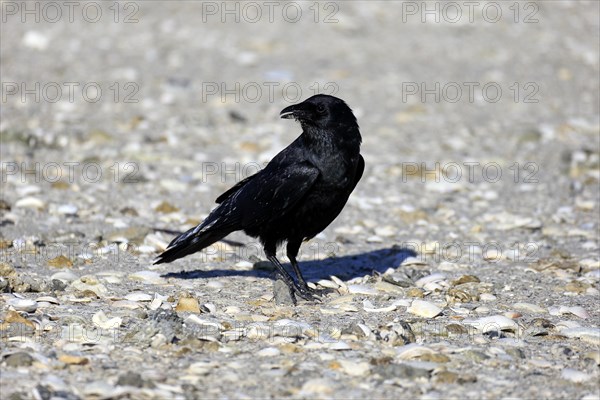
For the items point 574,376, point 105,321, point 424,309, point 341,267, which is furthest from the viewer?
point 341,267

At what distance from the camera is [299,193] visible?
19.9 feet

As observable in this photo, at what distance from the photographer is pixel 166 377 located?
14.1 feet

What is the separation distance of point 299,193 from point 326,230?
1.96 meters

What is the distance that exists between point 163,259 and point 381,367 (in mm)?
2270

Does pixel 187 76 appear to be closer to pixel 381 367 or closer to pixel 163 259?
pixel 163 259

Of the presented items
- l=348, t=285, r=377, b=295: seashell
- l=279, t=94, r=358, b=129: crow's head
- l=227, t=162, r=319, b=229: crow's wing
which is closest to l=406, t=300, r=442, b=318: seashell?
l=348, t=285, r=377, b=295: seashell

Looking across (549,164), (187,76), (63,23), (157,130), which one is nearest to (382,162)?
(549,164)

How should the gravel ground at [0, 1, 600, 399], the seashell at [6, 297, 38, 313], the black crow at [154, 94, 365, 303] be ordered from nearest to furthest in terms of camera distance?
the gravel ground at [0, 1, 600, 399], the seashell at [6, 297, 38, 313], the black crow at [154, 94, 365, 303]

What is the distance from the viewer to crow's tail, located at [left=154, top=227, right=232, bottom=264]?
6262 mm

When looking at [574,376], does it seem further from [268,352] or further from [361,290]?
[361,290]

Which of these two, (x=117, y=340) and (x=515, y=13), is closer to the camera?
(x=117, y=340)

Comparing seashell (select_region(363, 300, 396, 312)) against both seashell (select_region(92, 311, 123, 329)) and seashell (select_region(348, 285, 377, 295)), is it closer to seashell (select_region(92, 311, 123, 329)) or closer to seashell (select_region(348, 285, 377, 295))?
seashell (select_region(348, 285, 377, 295))

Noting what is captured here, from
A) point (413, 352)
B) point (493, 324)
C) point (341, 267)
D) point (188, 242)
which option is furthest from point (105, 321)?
point (341, 267)

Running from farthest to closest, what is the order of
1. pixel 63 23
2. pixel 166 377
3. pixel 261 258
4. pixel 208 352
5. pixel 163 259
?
1. pixel 63 23
2. pixel 261 258
3. pixel 163 259
4. pixel 208 352
5. pixel 166 377
